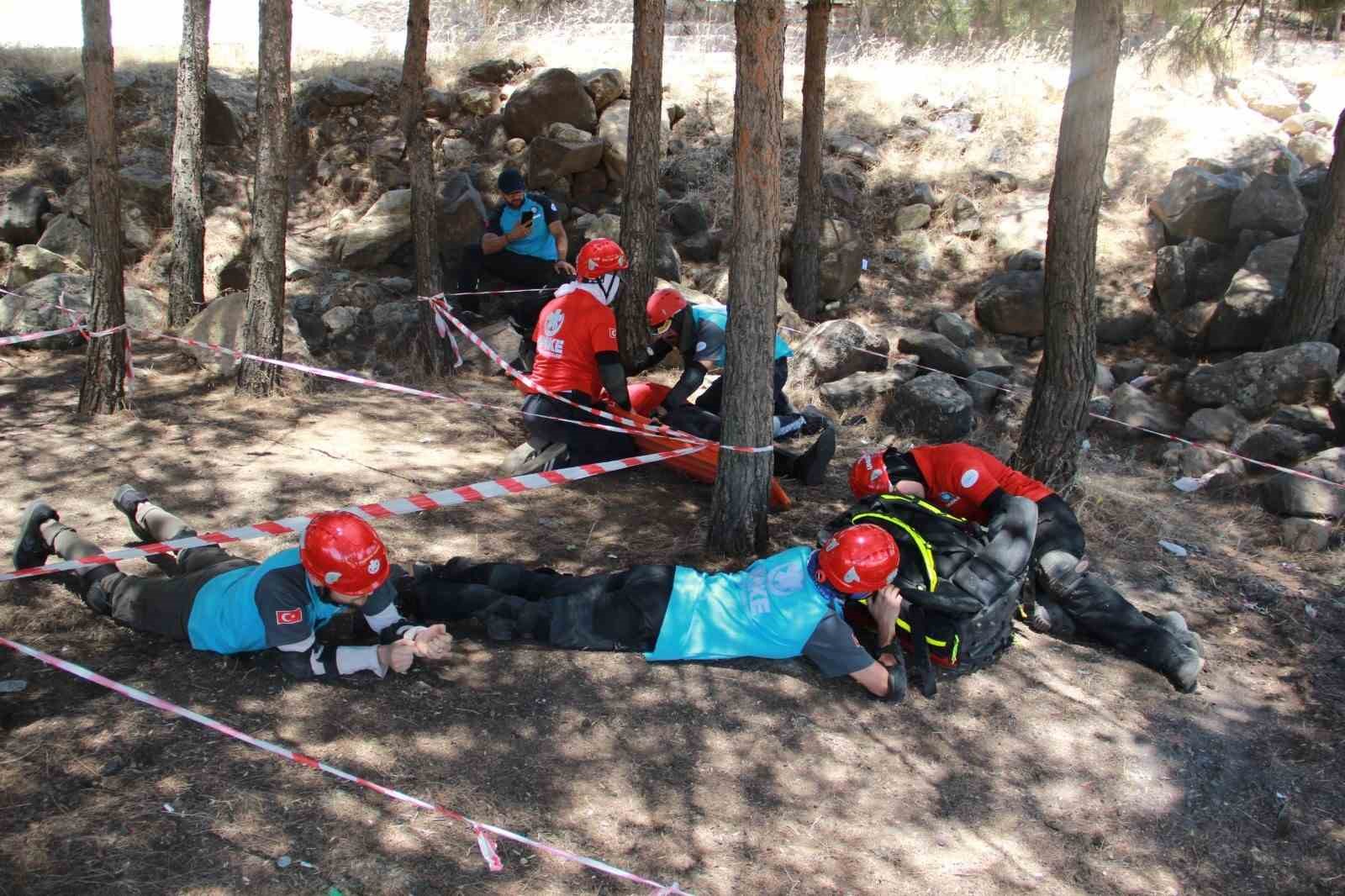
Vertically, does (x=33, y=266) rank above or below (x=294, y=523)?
above

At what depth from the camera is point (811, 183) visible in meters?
10.7

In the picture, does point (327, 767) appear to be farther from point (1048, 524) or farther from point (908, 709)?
point (1048, 524)

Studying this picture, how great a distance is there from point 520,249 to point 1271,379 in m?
6.57

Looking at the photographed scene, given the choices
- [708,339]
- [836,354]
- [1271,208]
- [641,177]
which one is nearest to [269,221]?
[641,177]

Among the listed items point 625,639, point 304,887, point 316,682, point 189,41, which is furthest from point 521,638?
point 189,41

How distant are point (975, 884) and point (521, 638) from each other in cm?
211

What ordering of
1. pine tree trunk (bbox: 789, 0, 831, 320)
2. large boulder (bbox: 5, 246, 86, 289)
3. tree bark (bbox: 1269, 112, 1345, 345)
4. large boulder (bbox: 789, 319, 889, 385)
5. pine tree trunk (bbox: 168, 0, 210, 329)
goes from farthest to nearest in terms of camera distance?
pine tree trunk (bbox: 789, 0, 831, 320), large boulder (bbox: 5, 246, 86, 289), pine tree trunk (bbox: 168, 0, 210, 329), tree bark (bbox: 1269, 112, 1345, 345), large boulder (bbox: 789, 319, 889, 385)

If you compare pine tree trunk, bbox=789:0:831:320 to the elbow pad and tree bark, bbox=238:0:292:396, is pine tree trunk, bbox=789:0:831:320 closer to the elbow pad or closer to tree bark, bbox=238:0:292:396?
tree bark, bbox=238:0:292:396

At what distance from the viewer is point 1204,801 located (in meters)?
3.97

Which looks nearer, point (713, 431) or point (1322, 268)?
point (713, 431)

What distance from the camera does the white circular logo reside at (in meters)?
6.37

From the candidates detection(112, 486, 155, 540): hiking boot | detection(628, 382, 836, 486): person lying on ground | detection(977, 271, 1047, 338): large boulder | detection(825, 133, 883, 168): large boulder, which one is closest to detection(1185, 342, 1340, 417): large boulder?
detection(977, 271, 1047, 338): large boulder

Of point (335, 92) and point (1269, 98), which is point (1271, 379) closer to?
point (1269, 98)

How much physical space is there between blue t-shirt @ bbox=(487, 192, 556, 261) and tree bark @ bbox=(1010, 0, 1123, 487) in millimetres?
4801
